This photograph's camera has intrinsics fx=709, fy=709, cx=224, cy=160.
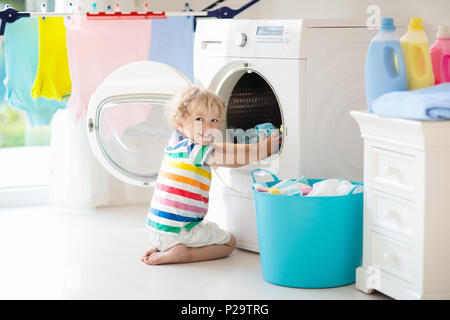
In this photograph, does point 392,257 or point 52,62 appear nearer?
point 392,257

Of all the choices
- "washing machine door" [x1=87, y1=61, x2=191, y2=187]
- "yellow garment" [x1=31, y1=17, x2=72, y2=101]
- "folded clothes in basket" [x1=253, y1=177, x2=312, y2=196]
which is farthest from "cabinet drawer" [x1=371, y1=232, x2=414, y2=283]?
"yellow garment" [x1=31, y1=17, x2=72, y2=101]

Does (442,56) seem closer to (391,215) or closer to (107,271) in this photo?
(391,215)

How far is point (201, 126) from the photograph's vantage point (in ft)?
8.44

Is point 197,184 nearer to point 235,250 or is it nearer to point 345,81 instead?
point 235,250

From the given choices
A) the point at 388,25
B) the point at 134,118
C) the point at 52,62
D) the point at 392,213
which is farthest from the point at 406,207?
the point at 52,62

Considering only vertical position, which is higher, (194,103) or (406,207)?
(194,103)

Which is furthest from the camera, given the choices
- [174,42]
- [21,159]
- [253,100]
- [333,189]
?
[21,159]

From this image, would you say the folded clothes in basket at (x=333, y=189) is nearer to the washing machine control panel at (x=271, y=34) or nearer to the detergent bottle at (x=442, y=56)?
the detergent bottle at (x=442, y=56)

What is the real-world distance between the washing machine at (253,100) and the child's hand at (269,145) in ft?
0.09

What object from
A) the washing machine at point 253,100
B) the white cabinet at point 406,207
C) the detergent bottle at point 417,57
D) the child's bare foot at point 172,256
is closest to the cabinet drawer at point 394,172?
the white cabinet at point 406,207

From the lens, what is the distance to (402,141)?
6.53 feet

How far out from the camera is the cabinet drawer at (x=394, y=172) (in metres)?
1.98

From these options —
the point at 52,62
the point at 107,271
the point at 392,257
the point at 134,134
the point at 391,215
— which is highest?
the point at 52,62

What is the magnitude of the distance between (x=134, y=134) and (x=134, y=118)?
8 centimetres
